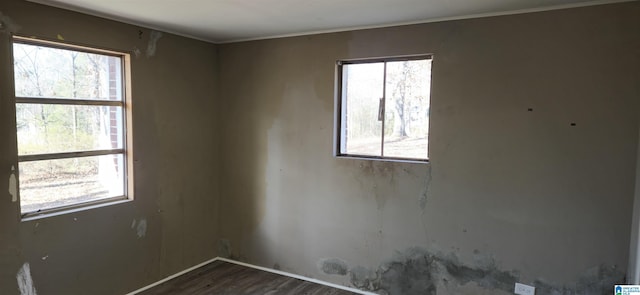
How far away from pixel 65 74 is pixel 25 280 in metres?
1.51

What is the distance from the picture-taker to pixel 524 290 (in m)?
2.88

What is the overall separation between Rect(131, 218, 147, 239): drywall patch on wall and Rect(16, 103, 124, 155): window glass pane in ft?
2.25

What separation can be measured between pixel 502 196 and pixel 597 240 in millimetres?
643

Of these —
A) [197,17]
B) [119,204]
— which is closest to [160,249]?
[119,204]

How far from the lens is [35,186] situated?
2.80m

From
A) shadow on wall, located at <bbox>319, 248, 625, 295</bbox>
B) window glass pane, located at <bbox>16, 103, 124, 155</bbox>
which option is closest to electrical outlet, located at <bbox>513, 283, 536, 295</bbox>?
shadow on wall, located at <bbox>319, 248, 625, 295</bbox>

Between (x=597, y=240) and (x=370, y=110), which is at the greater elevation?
(x=370, y=110)

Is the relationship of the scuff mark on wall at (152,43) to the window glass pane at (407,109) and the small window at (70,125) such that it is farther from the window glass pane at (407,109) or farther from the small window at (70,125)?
the window glass pane at (407,109)

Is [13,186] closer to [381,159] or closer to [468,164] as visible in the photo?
[381,159]

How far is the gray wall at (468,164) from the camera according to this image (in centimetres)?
259

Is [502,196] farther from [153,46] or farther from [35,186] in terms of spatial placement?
[35,186]

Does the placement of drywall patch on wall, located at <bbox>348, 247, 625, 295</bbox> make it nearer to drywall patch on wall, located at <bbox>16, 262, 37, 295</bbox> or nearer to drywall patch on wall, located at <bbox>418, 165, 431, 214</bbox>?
drywall patch on wall, located at <bbox>418, 165, 431, 214</bbox>

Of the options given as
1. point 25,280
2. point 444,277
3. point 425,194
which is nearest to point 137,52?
point 25,280

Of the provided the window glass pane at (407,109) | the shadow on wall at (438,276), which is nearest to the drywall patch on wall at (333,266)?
the shadow on wall at (438,276)
